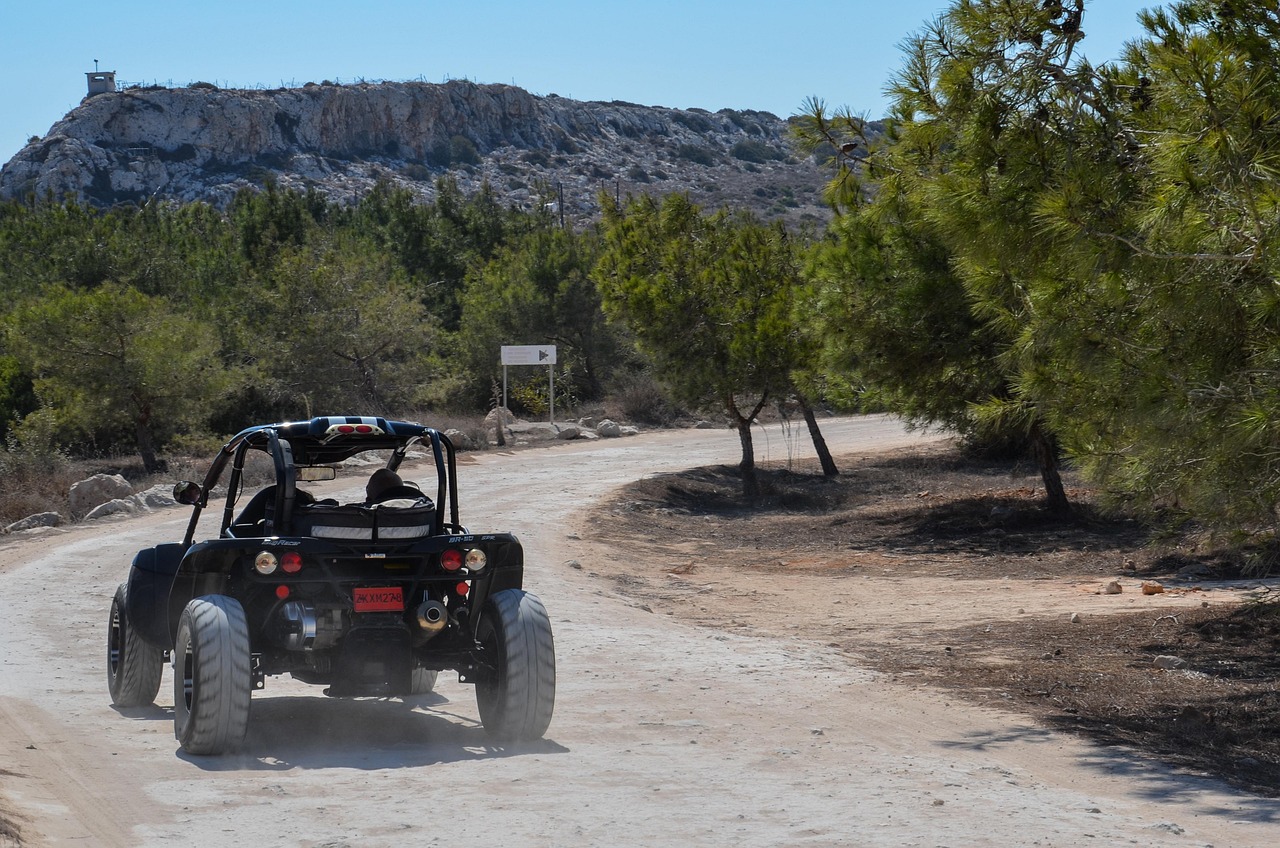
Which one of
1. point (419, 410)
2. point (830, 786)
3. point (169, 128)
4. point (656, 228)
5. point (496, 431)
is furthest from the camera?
Result: point (169, 128)

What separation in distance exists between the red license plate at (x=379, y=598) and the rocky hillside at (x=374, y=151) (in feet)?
319

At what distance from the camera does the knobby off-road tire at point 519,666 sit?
7.05 meters

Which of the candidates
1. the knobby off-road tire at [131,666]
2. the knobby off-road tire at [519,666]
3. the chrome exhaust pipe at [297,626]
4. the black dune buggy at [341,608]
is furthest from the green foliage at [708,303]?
the chrome exhaust pipe at [297,626]

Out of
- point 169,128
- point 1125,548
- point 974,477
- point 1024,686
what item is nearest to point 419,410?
point 974,477

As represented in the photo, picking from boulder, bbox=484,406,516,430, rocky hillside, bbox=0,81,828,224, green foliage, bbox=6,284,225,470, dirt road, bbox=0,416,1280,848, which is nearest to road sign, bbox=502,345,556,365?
boulder, bbox=484,406,516,430

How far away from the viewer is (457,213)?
53.0 metres

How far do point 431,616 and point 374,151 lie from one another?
127306 mm

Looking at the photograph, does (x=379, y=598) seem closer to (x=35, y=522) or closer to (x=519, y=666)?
(x=519, y=666)

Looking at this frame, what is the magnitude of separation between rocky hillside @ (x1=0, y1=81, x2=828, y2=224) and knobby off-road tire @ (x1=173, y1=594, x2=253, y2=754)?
97.6 meters

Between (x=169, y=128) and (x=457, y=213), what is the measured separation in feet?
257

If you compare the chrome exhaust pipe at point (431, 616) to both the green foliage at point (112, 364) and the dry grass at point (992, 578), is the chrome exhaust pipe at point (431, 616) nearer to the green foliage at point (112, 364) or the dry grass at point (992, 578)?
the dry grass at point (992, 578)

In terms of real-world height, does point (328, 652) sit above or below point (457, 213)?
below

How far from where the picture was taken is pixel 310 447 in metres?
8.15

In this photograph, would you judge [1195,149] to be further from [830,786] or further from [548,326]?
[548,326]
